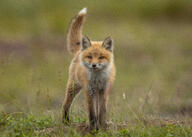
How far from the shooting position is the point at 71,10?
2684cm

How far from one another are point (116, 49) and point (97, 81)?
468 inches

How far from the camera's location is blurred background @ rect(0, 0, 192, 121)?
12.1 meters

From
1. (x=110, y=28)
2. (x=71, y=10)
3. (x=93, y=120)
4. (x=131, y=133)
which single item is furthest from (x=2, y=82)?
(x=71, y=10)

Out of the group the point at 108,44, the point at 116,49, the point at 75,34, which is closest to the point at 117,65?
the point at 116,49

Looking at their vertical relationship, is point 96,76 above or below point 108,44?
below

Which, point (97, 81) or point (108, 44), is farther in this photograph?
point (108, 44)

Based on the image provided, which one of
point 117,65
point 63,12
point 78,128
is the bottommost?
point 78,128

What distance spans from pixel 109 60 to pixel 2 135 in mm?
2439

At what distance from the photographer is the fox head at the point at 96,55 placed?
25.1 feet

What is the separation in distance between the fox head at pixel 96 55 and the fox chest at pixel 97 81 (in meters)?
0.12

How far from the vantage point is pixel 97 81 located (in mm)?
7754

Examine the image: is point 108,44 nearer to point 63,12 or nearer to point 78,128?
point 78,128

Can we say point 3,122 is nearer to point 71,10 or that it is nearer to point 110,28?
point 110,28

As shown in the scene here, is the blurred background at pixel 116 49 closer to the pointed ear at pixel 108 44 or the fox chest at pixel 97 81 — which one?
the fox chest at pixel 97 81
